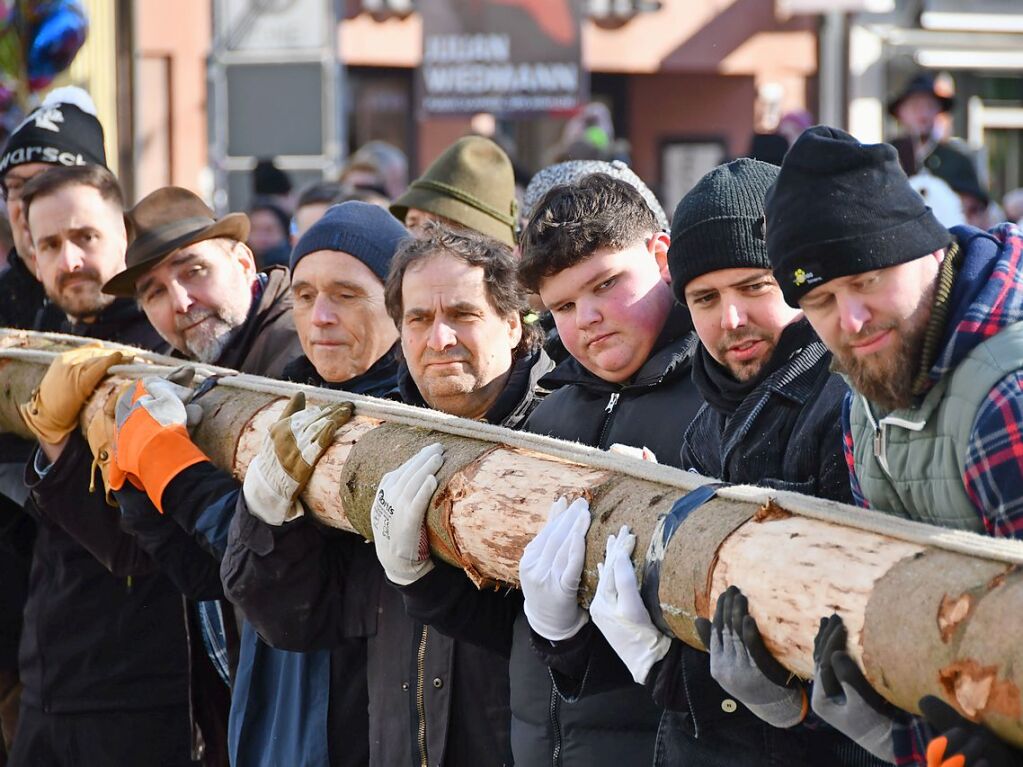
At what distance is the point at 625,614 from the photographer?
2.59 metres

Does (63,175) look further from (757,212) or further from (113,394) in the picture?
(757,212)

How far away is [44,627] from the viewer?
183 inches

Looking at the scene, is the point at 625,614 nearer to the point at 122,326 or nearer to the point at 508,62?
the point at 122,326

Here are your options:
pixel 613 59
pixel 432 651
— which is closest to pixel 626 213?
pixel 432 651

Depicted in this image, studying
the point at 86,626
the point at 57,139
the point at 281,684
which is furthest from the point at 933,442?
the point at 57,139

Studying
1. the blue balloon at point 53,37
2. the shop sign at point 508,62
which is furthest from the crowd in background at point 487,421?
the shop sign at point 508,62

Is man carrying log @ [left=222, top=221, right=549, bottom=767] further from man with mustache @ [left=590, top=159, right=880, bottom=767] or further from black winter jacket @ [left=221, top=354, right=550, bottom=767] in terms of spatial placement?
man with mustache @ [left=590, top=159, right=880, bottom=767]

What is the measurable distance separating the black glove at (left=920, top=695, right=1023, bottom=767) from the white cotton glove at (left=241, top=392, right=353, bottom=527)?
1.81m

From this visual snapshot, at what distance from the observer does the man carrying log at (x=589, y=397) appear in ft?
9.96

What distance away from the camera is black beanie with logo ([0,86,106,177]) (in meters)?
5.80

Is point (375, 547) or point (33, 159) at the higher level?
point (33, 159)

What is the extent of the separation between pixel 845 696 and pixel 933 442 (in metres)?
0.42

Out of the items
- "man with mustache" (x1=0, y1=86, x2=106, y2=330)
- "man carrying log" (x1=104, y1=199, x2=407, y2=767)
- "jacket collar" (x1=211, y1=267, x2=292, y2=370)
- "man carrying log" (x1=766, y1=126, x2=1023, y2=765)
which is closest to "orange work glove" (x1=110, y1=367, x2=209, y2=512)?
"man carrying log" (x1=104, y1=199, x2=407, y2=767)

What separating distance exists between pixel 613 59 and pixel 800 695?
15.7 m
